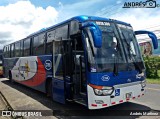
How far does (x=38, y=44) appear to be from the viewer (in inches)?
454

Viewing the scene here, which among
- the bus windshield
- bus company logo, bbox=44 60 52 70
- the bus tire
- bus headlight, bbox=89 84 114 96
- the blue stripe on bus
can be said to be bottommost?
the bus tire

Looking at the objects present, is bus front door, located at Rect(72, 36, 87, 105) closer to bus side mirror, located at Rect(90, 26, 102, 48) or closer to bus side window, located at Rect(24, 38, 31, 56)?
bus side mirror, located at Rect(90, 26, 102, 48)

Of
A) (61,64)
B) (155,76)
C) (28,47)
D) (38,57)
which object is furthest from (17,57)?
(155,76)

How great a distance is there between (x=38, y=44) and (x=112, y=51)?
5.33 metres

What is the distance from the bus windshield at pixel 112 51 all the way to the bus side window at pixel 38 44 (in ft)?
13.9

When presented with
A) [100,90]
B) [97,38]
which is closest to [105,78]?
[100,90]

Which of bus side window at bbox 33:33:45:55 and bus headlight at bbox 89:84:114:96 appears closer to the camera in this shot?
bus headlight at bbox 89:84:114:96

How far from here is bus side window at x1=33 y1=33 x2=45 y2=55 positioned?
1089 centimetres

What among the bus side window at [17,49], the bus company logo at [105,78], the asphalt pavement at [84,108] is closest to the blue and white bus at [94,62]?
the bus company logo at [105,78]

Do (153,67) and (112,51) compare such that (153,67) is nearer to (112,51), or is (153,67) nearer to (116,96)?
(112,51)

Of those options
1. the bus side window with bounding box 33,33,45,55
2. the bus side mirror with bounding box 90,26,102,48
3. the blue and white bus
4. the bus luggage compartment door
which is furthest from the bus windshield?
the bus side window with bounding box 33,33,45,55

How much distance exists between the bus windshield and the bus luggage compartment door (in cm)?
207

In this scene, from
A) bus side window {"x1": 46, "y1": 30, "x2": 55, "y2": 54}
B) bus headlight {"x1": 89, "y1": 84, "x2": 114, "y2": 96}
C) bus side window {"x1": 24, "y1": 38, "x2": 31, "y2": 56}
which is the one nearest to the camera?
bus headlight {"x1": 89, "y1": 84, "x2": 114, "y2": 96}

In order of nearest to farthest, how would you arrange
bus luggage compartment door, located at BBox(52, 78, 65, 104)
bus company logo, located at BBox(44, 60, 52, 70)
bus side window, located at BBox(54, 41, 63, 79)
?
bus luggage compartment door, located at BBox(52, 78, 65, 104) → bus side window, located at BBox(54, 41, 63, 79) → bus company logo, located at BBox(44, 60, 52, 70)
